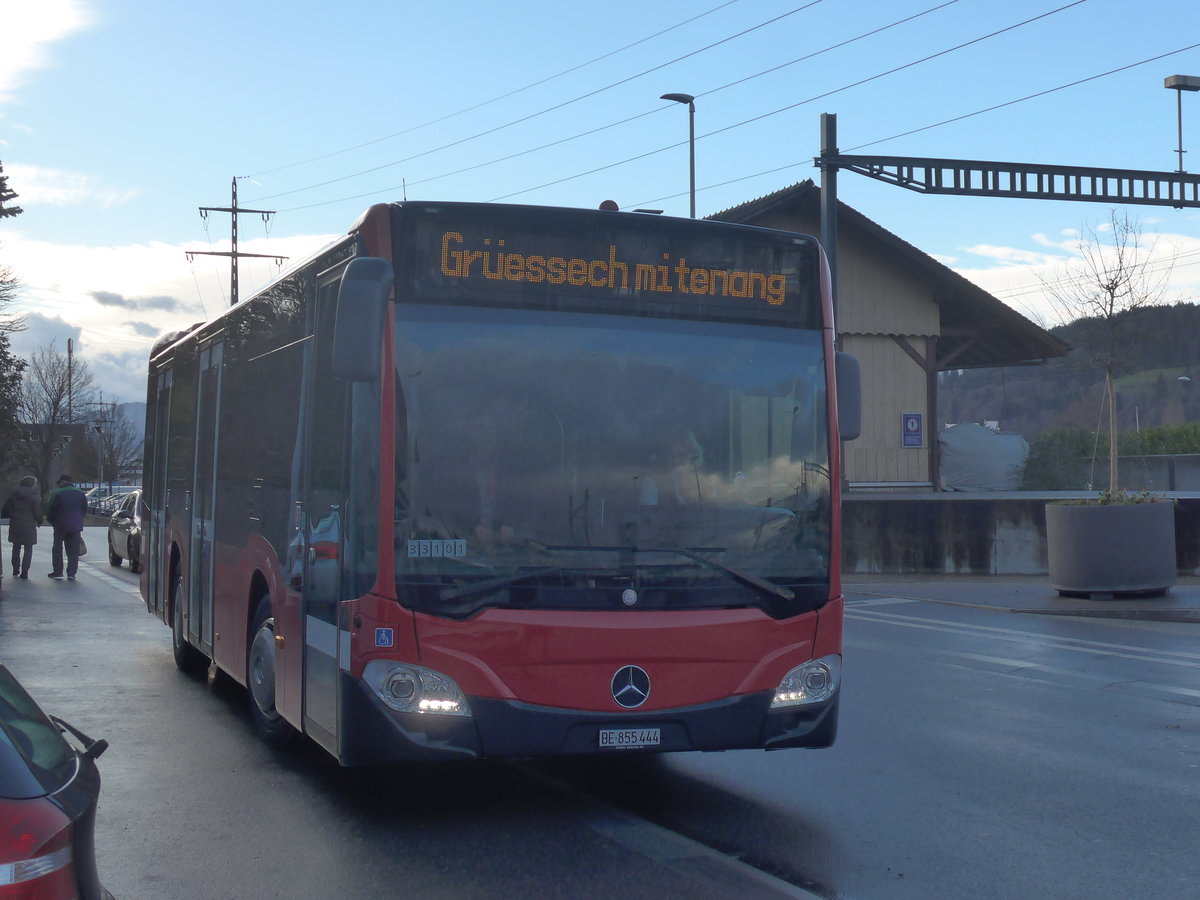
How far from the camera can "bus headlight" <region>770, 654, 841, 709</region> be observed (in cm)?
635

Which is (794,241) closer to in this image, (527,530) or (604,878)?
(527,530)

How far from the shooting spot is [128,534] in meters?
26.5

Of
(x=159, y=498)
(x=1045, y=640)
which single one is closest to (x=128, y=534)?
(x=159, y=498)

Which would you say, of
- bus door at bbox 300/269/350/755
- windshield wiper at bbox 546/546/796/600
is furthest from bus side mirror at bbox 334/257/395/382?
windshield wiper at bbox 546/546/796/600

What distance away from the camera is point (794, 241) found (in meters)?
6.91

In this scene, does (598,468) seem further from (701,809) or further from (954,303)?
(954,303)

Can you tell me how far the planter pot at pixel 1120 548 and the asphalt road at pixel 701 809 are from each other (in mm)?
7230

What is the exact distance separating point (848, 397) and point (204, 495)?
515cm

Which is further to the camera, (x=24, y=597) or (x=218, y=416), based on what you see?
(x=24, y=597)

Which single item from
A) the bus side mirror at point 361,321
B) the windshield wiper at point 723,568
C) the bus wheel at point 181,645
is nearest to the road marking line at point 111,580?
the bus wheel at point 181,645

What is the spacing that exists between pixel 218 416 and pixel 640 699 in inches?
187

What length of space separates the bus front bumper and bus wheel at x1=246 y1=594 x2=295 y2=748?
6.03 ft

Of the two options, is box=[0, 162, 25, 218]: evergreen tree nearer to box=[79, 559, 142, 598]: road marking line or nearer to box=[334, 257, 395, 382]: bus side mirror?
box=[79, 559, 142, 598]: road marking line

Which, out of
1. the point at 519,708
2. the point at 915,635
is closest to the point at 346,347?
the point at 519,708
